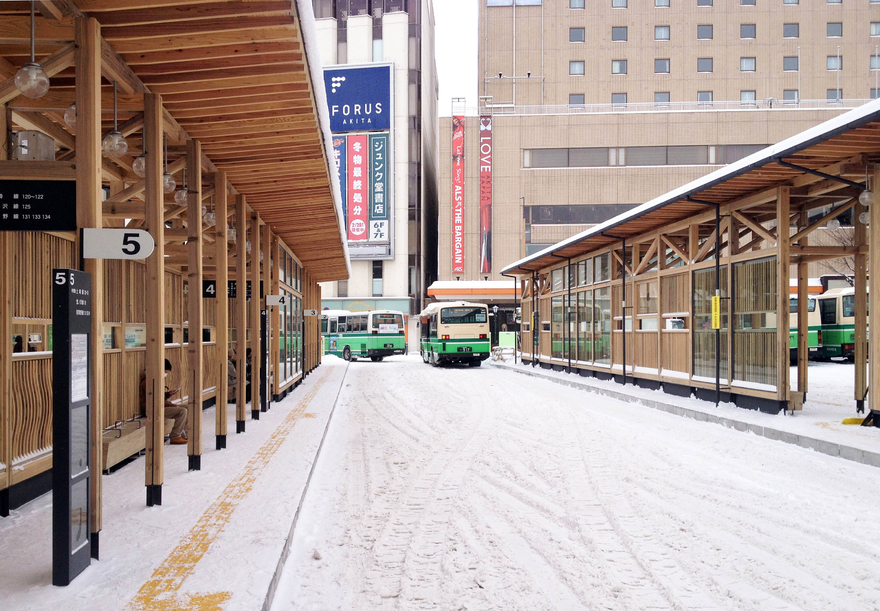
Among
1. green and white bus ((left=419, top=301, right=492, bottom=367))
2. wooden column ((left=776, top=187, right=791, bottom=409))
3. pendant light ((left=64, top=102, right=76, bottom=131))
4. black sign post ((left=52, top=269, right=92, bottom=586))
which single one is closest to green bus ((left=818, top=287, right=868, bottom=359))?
green and white bus ((left=419, top=301, right=492, bottom=367))

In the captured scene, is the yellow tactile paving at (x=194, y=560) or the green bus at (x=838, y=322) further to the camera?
the green bus at (x=838, y=322)

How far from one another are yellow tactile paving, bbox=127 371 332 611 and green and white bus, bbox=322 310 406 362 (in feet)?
92.0

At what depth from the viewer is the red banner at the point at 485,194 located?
4328 cm

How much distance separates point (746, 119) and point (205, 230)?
40.2 m

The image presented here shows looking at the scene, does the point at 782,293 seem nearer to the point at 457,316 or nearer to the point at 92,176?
the point at 92,176

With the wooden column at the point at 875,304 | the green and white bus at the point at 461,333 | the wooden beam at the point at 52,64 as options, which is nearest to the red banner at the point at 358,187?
the green and white bus at the point at 461,333

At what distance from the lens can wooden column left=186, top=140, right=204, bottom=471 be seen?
712cm

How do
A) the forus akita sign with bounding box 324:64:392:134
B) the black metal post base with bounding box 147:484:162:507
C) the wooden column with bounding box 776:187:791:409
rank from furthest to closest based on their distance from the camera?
1. the forus akita sign with bounding box 324:64:392:134
2. the wooden column with bounding box 776:187:791:409
3. the black metal post base with bounding box 147:484:162:507

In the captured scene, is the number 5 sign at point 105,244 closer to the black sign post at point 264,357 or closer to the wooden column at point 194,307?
the wooden column at point 194,307

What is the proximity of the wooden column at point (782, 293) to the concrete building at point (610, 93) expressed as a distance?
32537 millimetres

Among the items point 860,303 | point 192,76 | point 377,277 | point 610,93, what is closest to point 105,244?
point 192,76

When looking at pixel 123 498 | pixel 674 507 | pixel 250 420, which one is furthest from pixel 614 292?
pixel 123 498

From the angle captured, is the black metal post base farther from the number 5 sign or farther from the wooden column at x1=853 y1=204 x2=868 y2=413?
the wooden column at x1=853 y1=204 x2=868 y2=413

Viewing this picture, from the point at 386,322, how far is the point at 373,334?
36.4 inches
